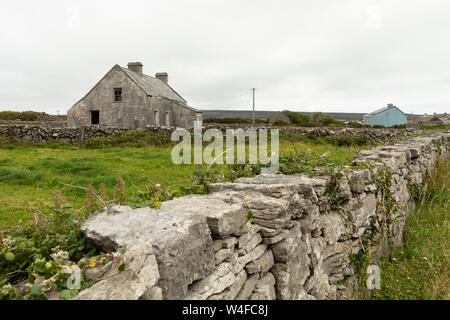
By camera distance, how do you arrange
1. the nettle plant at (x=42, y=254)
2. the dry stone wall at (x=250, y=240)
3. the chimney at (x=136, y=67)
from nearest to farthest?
the nettle plant at (x=42, y=254)
the dry stone wall at (x=250, y=240)
the chimney at (x=136, y=67)

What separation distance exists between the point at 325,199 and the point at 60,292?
134 inches

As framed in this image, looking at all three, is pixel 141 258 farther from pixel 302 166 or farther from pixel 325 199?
pixel 302 166

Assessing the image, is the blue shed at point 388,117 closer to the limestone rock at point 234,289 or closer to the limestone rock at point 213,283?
the limestone rock at point 234,289

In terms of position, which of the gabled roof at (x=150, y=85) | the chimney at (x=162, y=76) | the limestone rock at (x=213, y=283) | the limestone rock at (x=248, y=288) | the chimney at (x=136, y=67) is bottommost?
the limestone rock at (x=248, y=288)

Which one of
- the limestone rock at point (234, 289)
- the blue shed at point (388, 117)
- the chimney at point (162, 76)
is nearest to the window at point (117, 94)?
the chimney at point (162, 76)

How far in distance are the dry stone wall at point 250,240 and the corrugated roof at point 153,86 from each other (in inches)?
889

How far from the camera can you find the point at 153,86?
2852 cm

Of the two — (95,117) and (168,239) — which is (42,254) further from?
(95,117)

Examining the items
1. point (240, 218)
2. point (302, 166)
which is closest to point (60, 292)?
point (240, 218)

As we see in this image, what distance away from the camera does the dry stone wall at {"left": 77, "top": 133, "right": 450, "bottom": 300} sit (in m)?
1.92

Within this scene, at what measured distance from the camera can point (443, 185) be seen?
8656 mm

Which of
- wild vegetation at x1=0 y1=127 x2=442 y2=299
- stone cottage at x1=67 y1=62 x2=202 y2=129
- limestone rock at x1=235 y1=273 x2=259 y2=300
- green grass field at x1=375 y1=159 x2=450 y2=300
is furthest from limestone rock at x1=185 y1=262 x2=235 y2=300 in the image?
stone cottage at x1=67 y1=62 x2=202 y2=129

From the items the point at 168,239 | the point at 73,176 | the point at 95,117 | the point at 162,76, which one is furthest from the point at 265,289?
the point at 162,76

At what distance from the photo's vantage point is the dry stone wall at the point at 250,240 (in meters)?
1.92
